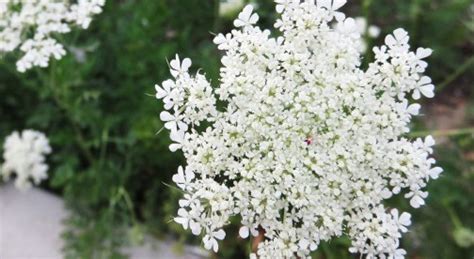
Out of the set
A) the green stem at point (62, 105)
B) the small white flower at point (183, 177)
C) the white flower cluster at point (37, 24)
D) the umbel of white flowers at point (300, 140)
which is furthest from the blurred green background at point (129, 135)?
the small white flower at point (183, 177)

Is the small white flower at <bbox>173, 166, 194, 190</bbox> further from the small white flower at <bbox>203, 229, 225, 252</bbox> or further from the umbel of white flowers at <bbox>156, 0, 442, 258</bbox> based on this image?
the small white flower at <bbox>203, 229, 225, 252</bbox>

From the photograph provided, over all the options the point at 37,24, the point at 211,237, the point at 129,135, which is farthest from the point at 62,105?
the point at 211,237

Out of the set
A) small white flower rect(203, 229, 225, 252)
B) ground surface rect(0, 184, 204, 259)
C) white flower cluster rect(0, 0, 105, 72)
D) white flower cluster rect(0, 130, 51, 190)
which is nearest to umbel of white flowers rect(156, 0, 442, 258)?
small white flower rect(203, 229, 225, 252)

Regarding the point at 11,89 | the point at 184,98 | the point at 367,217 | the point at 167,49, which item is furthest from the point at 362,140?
the point at 11,89

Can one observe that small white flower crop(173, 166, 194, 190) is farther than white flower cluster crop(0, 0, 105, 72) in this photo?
No

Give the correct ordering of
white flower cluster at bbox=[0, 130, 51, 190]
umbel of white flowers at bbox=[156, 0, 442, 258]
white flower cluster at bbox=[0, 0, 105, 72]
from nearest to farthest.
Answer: umbel of white flowers at bbox=[156, 0, 442, 258]
white flower cluster at bbox=[0, 0, 105, 72]
white flower cluster at bbox=[0, 130, 51, 190]

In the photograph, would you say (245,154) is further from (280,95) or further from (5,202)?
(5,202)
